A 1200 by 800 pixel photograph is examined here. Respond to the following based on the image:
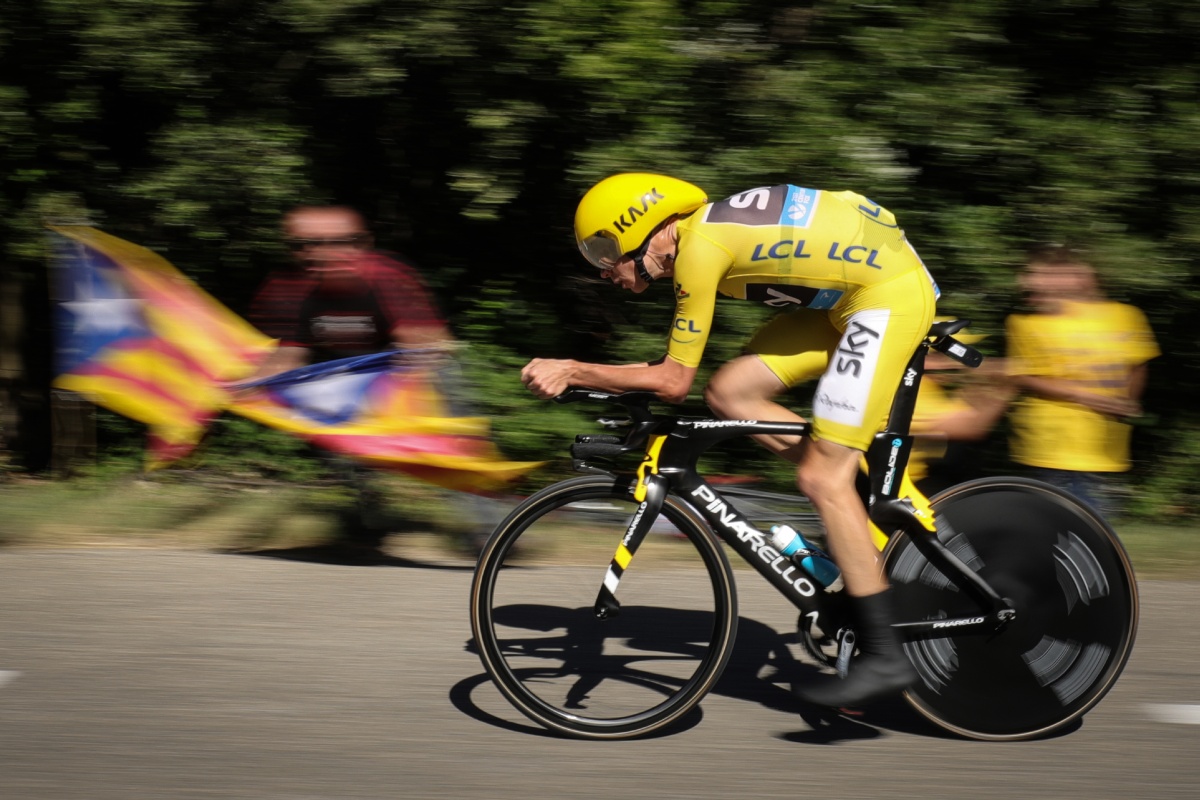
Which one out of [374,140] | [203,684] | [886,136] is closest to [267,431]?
[374,140]

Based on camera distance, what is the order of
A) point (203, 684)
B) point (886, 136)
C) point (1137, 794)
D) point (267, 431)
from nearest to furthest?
point (1137, 794) < point (203, 684) < point (886, 136) < point (267, 431)

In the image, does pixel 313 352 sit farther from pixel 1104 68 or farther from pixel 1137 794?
Answer: pixel 1104 68

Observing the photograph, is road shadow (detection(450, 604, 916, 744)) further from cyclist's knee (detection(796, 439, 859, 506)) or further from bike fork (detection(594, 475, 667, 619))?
cyclist's knee (detection(796, 439, 859, 506))

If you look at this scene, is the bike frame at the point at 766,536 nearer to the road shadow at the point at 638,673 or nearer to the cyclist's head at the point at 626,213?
the road shadow at the point at 638,673

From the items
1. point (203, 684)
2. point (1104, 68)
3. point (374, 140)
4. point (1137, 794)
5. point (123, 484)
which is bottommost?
point (123, 484)

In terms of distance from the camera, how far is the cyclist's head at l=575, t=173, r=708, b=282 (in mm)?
3938

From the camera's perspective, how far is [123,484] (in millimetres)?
7727

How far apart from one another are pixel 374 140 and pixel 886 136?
327 cm

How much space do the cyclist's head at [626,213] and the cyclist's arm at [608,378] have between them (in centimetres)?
36

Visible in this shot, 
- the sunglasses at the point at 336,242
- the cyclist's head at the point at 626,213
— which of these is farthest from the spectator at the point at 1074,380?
the sunglasses at the point at 336,242

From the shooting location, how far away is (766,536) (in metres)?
4.12

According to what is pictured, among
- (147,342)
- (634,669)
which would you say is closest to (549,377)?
(634,669)

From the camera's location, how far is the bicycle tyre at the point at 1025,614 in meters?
4.08

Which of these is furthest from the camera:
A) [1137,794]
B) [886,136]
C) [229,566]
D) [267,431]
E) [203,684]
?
[267,431]
